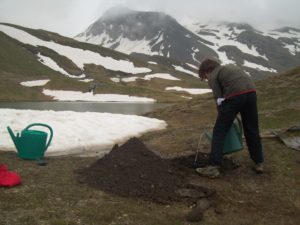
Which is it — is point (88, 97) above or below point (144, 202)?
below

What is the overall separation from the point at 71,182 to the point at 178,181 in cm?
255

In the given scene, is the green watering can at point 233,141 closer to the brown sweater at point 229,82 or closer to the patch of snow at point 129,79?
the brown sweater at point 229,82

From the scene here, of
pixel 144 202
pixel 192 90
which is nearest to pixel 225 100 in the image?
pixel 144 202

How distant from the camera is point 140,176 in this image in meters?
9.61

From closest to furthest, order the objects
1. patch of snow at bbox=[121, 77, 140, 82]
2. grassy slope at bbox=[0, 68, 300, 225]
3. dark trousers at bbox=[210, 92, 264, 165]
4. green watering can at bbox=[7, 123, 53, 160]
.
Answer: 1. grassy slope at bbox=[0, 68, 300, 225]
2. dark trousers at bbox=[210, 92, 264, 165]
3. green watering can at bbox=[7, 123, 53, 160]
4. patch of snow at bbox=[121, 77, 140, 82]

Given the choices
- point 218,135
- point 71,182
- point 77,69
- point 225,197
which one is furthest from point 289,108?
point 77,69

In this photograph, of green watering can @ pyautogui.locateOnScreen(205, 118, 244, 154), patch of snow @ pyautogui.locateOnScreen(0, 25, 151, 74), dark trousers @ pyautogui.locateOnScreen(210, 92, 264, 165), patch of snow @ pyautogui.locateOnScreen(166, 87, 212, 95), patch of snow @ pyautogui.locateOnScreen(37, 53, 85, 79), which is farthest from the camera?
patch of snow @ pyautogui.locateOnScreen(0, 25, 151, 74)

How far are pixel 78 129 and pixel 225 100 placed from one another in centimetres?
987

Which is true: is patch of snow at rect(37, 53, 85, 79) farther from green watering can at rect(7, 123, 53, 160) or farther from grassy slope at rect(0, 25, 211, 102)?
green watering can at rect(7, 123, 53, 160)

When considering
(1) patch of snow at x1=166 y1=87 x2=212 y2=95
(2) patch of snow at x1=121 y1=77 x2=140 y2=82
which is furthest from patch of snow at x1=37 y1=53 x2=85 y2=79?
(1) patch of snow at x1=166 y1=87 x2=212 y2=95

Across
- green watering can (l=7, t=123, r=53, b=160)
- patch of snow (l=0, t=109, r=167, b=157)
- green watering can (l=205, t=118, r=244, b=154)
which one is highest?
green watering can (l=205, t=118, r=244, b=154)

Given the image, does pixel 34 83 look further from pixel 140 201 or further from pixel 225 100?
pixel 140 201

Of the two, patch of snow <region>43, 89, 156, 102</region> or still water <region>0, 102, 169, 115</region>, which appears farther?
patch of snow <region>43, 89, 156, 102</region>

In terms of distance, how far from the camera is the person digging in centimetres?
1012
